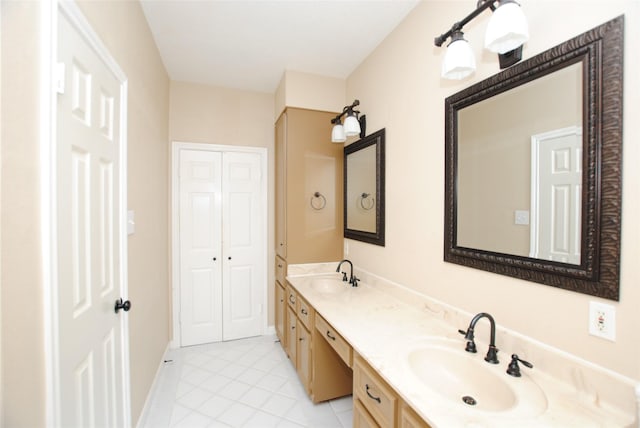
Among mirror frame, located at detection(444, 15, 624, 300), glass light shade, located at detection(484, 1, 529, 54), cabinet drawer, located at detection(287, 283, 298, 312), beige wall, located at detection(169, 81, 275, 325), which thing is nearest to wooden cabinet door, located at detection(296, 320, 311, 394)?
cabinet drawer, located at detection(287, 283, 298, 312)

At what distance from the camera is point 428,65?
1.68m

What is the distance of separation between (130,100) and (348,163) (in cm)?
176

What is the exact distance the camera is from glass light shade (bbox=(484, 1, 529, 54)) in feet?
3.25

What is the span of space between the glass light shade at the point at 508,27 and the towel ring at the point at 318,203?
1.84m

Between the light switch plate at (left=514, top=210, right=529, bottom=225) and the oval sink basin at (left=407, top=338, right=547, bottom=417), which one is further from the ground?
the light switch plate at (left=514, top=210, right=529, bottom=225)

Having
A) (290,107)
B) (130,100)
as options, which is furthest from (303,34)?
(130,100)

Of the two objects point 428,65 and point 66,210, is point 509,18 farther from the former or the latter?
point 66,210

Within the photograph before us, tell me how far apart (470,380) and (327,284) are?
146cm

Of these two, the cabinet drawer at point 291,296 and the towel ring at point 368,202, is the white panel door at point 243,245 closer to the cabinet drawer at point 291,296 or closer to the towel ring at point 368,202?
the cabinet drawer at point 291,296

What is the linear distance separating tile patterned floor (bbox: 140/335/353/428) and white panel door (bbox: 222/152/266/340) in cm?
36

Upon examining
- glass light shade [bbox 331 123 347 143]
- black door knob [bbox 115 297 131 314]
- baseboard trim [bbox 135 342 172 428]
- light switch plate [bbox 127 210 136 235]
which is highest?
glass light shade [bbox 331 123 347 143]

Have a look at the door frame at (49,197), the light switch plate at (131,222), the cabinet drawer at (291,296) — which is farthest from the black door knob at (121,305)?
the cabinet drawer at (291,296)

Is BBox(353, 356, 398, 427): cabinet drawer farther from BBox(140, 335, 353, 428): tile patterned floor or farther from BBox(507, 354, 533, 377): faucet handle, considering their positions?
BBox(140, 335, 353, 428): tile patterned floor

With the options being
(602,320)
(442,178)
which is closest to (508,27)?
(442,178)
